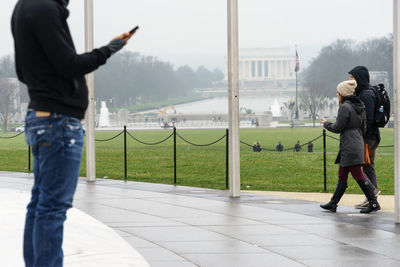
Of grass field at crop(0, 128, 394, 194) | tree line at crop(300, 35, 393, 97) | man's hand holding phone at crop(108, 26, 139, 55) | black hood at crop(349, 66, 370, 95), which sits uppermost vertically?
tree line at crop(300, 35, 393, 97)

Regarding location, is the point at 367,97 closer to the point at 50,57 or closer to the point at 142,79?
the point at 50,57

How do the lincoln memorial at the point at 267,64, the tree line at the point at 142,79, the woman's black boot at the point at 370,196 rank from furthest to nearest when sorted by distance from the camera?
the lincoln memorial at the point at 267,64, the tree line at the point at 142,79, the woman's black boot at the point at 370,196

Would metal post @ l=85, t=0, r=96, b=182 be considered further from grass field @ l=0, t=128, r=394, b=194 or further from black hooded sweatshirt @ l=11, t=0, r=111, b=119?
black hooded sweatshirt @ l=11, t=0, r=111, b=119

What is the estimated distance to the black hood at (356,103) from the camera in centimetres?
822

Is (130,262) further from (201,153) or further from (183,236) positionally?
(201,153)

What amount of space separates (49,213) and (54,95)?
564 mm

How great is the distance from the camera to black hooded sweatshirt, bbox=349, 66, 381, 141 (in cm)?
847

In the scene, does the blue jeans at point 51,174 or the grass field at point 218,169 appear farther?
the grass field at point 218,169

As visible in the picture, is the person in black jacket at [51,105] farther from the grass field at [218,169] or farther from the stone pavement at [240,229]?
the grass field at [218,169]

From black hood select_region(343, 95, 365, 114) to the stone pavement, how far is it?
3.90ft

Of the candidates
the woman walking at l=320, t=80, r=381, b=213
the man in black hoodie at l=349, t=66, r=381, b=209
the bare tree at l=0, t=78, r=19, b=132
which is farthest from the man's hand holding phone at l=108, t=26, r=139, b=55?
the bare tree at l=0, t=78, r=19, b=132

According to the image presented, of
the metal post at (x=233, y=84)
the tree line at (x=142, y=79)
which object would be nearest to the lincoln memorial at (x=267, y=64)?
the tree line at (x=142, y=79)

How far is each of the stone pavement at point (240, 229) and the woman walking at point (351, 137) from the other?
0.28 metres

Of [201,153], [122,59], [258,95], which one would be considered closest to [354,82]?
[201,153]
